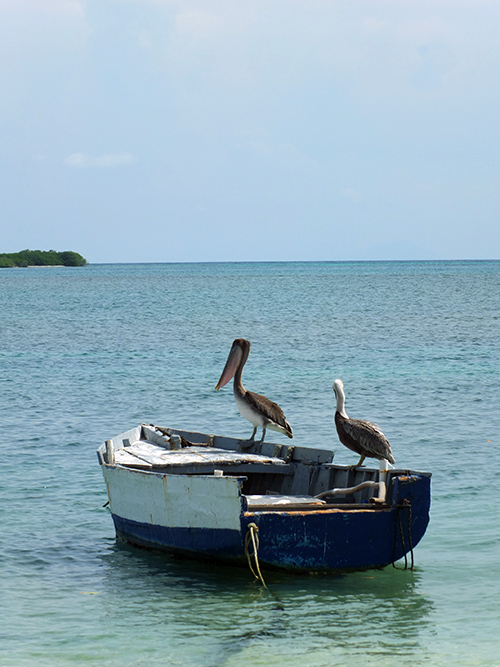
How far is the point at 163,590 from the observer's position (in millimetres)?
8453

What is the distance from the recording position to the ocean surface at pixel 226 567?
24.1ft

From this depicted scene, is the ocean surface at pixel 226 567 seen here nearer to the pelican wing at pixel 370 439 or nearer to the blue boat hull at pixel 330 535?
the blue boat hull at pixel 330 535

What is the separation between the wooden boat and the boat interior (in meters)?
0.01

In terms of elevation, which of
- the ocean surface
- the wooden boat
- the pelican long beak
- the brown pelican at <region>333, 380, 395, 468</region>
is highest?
the pelican long beak

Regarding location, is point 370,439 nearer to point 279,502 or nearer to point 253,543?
point 279,502

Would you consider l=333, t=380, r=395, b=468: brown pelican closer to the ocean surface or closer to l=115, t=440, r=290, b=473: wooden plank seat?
l=115, t=440, r=290, b=473: wooden plank seat

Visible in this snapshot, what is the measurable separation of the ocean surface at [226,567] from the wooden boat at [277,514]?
1.01 feet

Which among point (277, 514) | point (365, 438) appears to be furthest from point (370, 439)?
point (277, 514)

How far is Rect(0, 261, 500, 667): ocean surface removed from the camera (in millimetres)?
7355

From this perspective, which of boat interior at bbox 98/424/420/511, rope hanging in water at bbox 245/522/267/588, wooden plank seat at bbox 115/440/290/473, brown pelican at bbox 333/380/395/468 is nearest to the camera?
rope hanging in water at bbox 245/522/267/588

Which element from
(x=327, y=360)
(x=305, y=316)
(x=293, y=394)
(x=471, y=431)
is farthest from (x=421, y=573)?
(x=305, y=316)

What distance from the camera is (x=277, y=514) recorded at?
8016mm

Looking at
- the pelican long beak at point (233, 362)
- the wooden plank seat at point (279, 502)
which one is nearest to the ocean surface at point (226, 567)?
the wooden plank seat at point (279, 502)

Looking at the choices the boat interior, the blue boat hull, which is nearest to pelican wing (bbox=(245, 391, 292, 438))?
the boat interior
